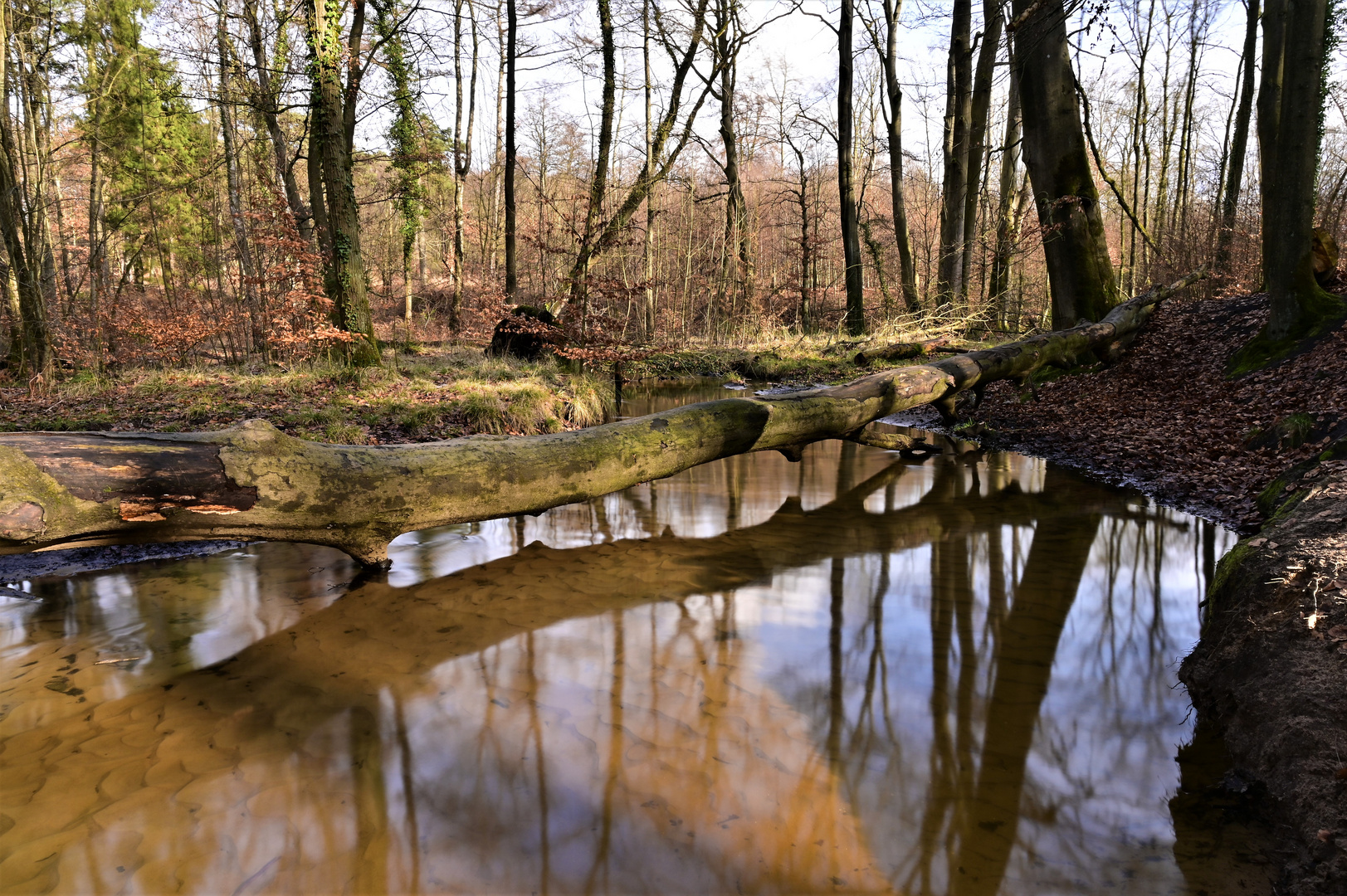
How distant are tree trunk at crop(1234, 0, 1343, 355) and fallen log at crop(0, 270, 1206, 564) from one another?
5.49 m

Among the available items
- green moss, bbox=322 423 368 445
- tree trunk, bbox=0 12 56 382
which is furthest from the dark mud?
tree trunk, bbox=0 12 56 382

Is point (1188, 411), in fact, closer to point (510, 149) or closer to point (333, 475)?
point (333, 475)

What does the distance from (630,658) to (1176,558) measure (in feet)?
14.4

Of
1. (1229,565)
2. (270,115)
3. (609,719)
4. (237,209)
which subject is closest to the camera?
(609,719)

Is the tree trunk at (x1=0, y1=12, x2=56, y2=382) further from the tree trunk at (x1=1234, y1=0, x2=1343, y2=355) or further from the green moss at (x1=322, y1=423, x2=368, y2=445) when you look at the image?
the tree trunk at (x1=1234, y1=0, x2=1343, y2=355)

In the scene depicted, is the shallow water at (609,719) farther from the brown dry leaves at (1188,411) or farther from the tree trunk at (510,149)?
the tree trunk at (510,149)

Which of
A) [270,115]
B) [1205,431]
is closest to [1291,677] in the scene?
[1205,431]

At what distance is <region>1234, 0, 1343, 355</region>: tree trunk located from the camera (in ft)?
24.3

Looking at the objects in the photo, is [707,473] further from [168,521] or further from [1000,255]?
[1000,255]

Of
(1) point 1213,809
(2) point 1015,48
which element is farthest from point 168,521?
(2) point 1015,48

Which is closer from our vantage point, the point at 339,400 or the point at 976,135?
the point at 339,400

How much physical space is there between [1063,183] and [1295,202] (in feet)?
10.4

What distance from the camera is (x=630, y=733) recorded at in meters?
3.16

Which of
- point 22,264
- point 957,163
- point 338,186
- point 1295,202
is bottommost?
point 22,264
